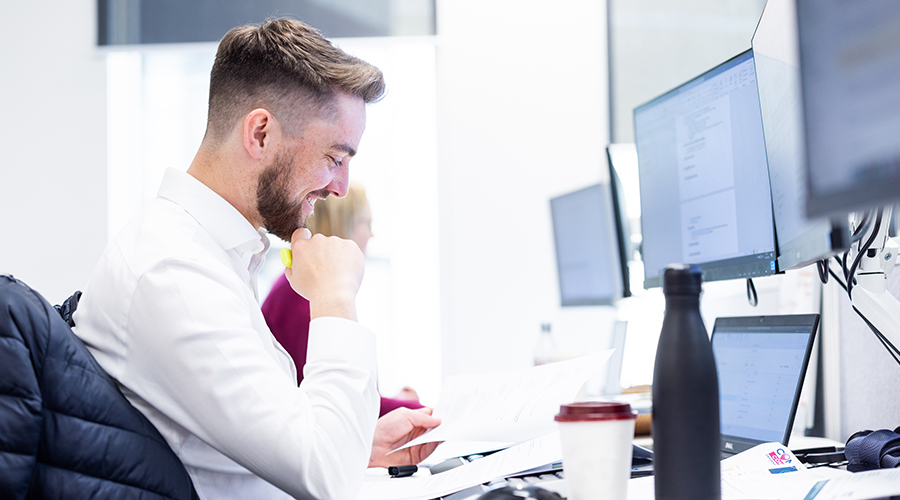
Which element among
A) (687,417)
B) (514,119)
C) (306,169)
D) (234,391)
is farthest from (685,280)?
(514,119)

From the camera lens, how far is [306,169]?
41.9 inches

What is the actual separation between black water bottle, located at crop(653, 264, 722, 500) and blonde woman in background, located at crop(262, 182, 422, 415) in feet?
3.53

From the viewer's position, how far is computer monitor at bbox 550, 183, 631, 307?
239cm

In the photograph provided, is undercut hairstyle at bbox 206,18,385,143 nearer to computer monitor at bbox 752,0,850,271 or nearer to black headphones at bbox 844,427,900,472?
computer monitor at bbox 752,0,850,271

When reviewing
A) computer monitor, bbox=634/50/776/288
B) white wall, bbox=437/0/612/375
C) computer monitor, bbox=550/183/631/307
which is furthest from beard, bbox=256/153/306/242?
white wall, bbox=437/0/612/375

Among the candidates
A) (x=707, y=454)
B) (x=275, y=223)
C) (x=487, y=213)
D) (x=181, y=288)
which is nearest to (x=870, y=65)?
(x=707, y=454)

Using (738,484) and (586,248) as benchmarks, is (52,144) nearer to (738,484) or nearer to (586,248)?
(586,248)

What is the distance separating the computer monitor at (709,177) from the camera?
980 millimetres

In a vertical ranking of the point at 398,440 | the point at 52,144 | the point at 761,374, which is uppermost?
the point at 52,144

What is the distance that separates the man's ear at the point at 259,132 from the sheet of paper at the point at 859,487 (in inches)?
30.9

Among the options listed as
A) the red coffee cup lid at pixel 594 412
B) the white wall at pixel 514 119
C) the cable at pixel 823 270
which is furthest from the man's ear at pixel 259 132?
the white wall at pixel 514 119

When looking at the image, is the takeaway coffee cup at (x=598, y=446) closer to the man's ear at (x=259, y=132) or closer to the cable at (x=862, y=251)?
the cable at (x=862, y=251)

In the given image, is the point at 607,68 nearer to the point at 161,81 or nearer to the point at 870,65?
the point at 161,81

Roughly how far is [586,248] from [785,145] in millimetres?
1693
